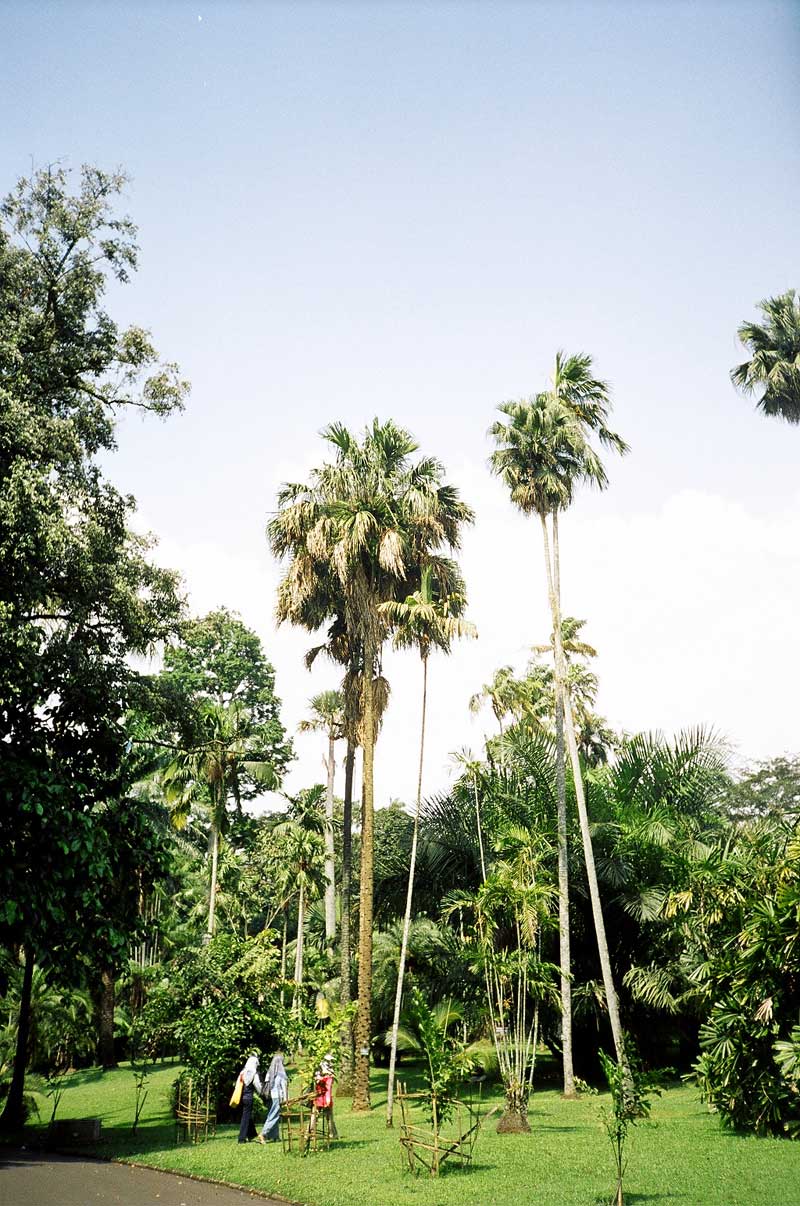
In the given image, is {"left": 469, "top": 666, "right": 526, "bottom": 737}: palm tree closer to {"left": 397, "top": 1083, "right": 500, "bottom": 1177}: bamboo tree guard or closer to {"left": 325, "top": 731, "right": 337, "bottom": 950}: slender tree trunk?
{"left": 325, "top": 731, "right": 337, "bottom": 950}: slender tree trunk

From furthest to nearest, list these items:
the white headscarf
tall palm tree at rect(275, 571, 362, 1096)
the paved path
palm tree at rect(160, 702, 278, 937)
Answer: palm tree at rect(160, 702, 278, 937)
tall palm tree at rect(275, 571, 362, 1096)
the white headscarf
the paved path

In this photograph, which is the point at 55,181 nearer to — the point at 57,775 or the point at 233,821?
the point at 57,775

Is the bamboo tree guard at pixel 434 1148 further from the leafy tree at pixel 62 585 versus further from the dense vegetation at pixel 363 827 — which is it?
the leafy tree at pixel 62 585

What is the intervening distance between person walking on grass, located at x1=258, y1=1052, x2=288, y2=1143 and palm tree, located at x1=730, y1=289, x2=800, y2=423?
1922 cm

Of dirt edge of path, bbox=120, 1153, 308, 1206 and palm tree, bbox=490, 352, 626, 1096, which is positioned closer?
dirt edge of path, bbox=120, 1153, 308, 1206

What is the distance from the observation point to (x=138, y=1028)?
19.1 m

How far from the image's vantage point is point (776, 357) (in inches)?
945

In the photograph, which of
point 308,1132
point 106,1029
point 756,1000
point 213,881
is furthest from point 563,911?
point 106,1029

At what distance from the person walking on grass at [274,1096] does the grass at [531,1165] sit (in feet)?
1.75

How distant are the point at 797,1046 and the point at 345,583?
15.1 metres

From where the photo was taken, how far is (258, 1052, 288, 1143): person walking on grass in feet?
53.8

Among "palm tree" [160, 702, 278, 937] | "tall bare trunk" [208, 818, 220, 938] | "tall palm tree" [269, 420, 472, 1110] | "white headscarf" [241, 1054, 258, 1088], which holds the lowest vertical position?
"white headscarf" [241, 1054, 258, 1088]

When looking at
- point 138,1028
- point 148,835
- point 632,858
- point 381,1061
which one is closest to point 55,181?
point 148,835

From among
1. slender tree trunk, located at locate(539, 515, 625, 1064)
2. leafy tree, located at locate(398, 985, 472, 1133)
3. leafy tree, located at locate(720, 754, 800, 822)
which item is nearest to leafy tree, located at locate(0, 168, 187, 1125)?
leafy tree, located at locate(398, 985, 472, 1133)
